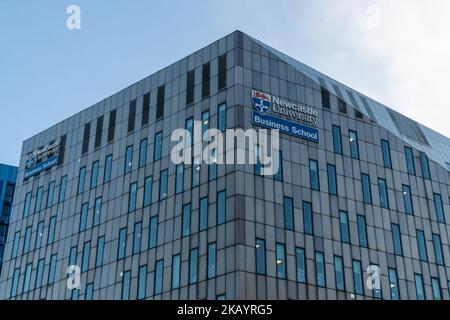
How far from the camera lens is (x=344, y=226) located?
63875mm

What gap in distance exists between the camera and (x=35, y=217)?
83.1m

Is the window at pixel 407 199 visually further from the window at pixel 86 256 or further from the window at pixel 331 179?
the window at pixel 86 256

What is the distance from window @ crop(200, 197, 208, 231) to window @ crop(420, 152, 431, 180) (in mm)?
27686

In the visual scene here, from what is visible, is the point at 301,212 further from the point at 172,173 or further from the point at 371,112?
the point at 371,112

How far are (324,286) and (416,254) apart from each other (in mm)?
14409

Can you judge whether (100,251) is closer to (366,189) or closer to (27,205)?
(27,205)

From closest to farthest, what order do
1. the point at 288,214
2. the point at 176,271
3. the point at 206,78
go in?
the point at 288,214, the point at 176,271, the point at 206,78

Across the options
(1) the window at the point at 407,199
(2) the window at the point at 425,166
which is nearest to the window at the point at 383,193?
(1) the window at the point at 407,199

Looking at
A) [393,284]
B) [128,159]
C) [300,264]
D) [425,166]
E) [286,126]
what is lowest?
[393,284]

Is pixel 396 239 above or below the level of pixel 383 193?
below

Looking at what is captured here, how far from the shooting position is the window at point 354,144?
6869 cm

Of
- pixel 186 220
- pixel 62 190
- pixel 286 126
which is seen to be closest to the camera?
pixel 186 220

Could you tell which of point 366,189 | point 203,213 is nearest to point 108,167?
point 203,213

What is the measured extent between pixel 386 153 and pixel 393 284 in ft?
47.9
